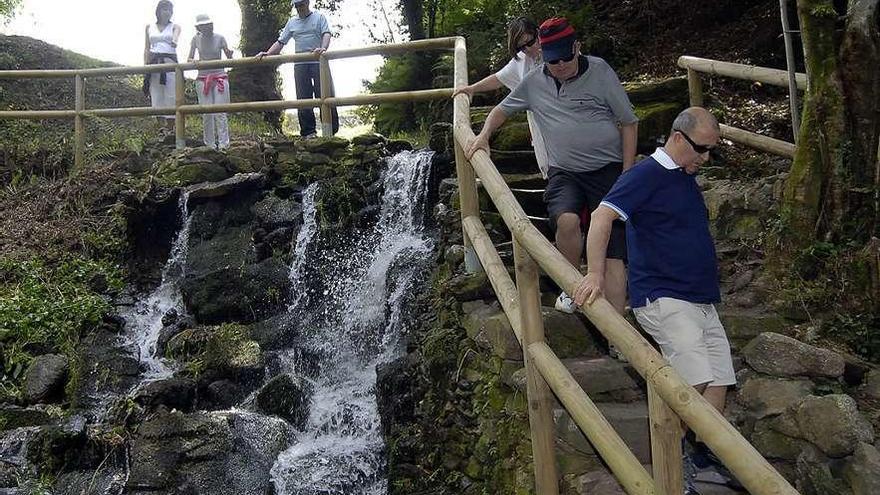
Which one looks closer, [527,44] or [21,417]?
[527,44]

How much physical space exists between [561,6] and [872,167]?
772cm

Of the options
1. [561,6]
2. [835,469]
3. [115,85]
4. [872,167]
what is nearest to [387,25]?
[561,6]

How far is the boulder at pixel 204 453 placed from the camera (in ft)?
19.3

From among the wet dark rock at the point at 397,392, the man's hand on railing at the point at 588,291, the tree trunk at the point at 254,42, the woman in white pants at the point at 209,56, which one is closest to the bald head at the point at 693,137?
the man's hand on railing at the point at 588,291

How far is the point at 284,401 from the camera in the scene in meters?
6.86

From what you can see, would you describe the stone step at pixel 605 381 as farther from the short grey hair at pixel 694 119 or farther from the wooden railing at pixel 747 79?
the wooden railing at pixel 747 79

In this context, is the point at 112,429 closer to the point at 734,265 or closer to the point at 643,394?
the point at 643,394

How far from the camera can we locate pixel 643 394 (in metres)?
4.00

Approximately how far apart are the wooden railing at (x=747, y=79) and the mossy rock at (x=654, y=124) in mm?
321

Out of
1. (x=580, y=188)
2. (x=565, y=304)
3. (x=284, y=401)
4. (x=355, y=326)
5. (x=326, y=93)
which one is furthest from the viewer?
(x=326, y=93)

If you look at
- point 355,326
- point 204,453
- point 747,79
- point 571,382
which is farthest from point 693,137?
point 355,326

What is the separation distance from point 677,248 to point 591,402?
71 centimetres

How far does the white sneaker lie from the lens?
444cm

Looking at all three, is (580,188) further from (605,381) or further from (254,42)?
(254,42)
